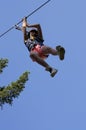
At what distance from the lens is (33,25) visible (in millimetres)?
16297

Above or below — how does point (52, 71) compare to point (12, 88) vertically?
below

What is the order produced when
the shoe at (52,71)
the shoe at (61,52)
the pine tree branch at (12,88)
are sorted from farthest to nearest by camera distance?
the pine tree branch at (12,88) < the shoe at (52,71) < the shoe at (61,52)

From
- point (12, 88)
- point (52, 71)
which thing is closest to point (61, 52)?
point (52, 71)

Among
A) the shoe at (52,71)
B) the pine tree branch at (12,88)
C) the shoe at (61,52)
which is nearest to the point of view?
the shoe at (61,52)

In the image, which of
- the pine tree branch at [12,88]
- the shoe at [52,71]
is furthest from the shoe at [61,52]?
the pine tree branch at [12,88]

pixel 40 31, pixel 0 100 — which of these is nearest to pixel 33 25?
pixel 40 31

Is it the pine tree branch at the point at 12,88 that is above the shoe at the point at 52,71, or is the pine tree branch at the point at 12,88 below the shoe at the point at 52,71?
above

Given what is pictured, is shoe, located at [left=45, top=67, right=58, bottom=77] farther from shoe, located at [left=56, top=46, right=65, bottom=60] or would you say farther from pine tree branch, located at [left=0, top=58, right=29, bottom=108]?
pine tree branch, located at [left=0, top=58, right=29, bottom=108]

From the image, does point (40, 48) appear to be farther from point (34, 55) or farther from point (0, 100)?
point (0, 100)

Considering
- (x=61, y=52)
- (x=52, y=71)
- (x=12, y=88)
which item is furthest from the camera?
(x=12, y=88)

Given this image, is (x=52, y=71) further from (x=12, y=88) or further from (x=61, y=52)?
(x=12, y=88)

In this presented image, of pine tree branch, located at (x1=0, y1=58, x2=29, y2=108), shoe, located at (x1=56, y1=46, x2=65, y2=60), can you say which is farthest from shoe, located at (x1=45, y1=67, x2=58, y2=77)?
pine tree branch, located at (x1=0, y1=58, x2=29, y2=108)

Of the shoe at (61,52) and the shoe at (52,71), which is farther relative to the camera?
the shoe at (52,71)

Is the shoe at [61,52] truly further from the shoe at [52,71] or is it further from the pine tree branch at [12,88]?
the pine tree branch at [12,88]
